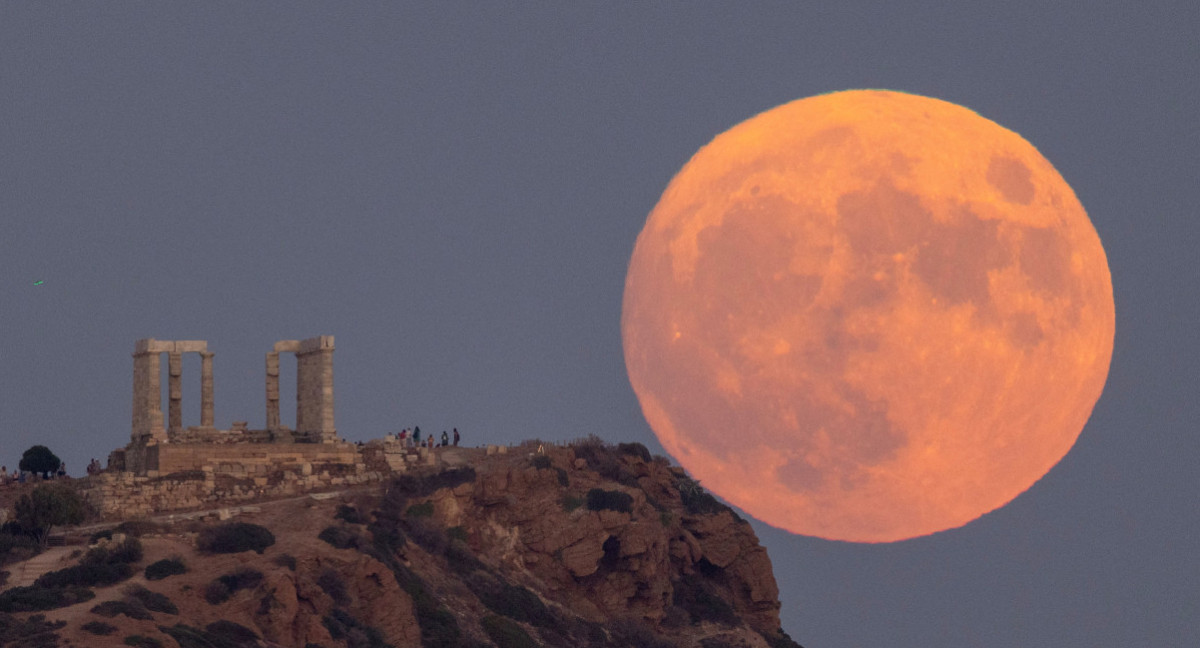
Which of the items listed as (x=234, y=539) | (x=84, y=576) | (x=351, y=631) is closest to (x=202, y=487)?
(x=234, y=539)

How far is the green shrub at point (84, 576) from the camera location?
7206cm

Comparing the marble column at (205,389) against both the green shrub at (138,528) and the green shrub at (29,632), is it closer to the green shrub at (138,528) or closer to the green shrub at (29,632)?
the green shrub at (138,528)

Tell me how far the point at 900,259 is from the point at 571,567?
1831 centimetres

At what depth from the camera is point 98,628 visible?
219 ft

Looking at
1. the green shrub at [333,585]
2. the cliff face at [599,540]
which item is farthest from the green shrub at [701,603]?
the green shrub at [333,585]

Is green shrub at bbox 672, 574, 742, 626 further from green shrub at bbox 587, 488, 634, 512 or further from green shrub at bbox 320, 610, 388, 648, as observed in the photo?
green shrub at bbox 320, 610, 388, 648

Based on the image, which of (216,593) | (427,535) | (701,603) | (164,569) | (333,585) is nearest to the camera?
(216,593)

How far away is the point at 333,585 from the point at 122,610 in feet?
31.3

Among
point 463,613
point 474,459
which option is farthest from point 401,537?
point 474,459

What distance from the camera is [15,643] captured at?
2547 inches

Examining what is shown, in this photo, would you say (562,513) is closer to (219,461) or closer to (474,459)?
(474,459)

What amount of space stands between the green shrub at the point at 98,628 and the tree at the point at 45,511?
457 inches

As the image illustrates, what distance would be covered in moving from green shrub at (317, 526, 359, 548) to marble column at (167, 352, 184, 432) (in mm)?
12221

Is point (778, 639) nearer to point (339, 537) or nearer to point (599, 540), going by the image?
point (599, 540)
